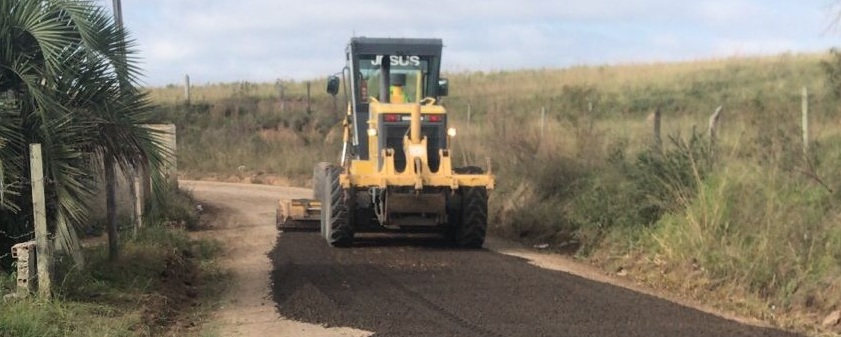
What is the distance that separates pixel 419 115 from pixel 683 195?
4.20 m

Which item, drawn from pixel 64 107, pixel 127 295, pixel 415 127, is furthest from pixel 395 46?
pixel 127 295

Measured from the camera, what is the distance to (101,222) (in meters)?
14.5

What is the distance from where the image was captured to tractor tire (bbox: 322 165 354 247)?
1354 cm

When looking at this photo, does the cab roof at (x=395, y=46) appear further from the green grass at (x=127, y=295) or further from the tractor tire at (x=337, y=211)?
the green grass at (x=127, y=295)

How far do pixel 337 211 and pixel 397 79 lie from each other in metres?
2.89

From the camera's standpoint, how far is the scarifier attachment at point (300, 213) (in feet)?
52.5

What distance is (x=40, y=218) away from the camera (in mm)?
8516

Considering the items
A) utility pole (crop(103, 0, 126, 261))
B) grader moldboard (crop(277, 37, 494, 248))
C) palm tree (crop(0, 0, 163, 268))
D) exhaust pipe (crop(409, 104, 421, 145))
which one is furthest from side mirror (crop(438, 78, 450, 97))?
palm tree (crop(0, 0, 163, 268))

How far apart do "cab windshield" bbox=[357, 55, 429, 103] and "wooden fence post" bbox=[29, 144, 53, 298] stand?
730cm

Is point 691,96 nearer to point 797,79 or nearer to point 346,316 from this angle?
point 797,79

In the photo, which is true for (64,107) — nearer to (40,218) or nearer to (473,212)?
(40,218)

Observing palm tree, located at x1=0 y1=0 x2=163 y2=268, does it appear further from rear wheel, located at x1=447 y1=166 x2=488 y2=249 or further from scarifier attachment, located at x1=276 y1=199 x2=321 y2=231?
scarifier attachment, located at x1=276 y1=199 x2=321 y2=231

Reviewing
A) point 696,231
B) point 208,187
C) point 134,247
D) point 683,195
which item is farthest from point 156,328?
point 208,187

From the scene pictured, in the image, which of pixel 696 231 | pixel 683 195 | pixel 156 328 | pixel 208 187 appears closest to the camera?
pixel 156 328
